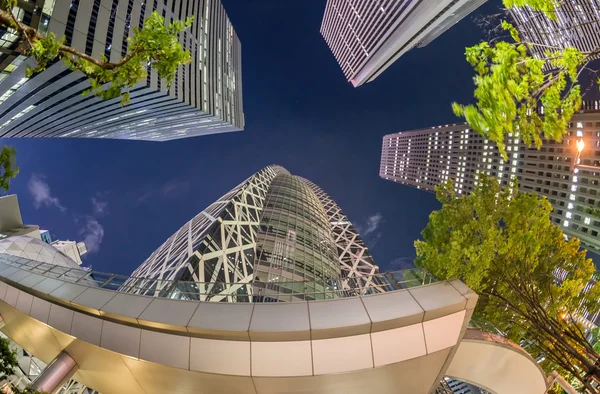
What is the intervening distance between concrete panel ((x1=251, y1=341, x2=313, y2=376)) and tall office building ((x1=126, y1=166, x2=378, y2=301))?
5.33 ft

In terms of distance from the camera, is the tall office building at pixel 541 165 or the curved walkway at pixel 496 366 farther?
the tall office building at pixel 541 165

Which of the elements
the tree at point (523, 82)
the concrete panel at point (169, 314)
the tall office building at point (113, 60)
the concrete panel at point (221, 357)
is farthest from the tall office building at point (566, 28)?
the tall office building at point (113, 60)

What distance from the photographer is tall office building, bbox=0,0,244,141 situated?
21.5 meters

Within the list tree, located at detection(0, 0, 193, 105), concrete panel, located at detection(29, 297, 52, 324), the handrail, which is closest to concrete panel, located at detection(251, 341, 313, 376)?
the handrail

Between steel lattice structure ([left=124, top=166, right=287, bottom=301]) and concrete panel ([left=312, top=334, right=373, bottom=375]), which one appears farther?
steel lattice structure ([left=124, top=166, right=287, bottom=301])

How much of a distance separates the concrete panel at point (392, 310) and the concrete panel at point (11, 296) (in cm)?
1394

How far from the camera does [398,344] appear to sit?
8211mm

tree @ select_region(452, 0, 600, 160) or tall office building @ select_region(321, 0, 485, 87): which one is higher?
tall office building @ select_region(321, 0, 485, 87)

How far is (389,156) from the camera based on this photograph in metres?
162

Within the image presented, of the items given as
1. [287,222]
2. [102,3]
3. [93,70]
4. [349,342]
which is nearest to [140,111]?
[102,3]

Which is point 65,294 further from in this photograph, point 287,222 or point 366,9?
point 366,9

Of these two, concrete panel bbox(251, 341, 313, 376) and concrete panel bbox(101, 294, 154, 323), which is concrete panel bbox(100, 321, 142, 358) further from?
concrete panel bbox(251, 341, 313, 376)

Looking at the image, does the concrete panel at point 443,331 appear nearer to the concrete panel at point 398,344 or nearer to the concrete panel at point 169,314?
the concrete panel at point 398,344

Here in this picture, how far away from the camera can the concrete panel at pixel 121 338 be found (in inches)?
332
